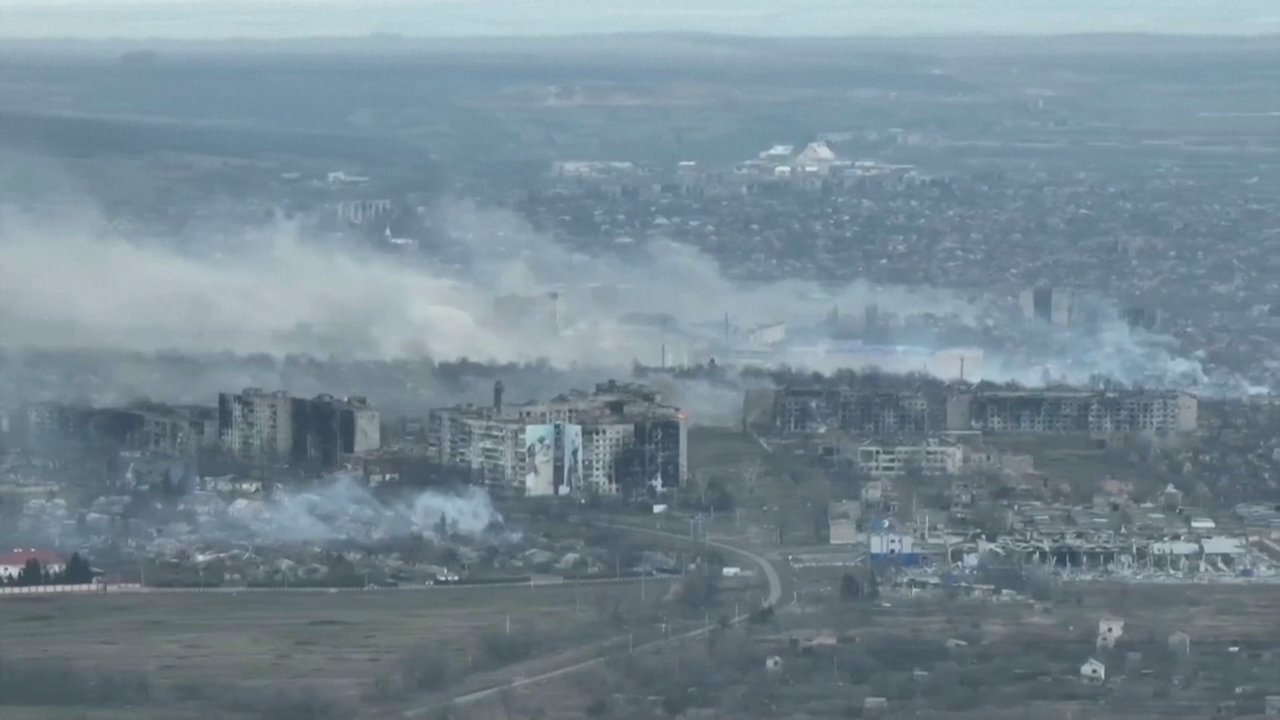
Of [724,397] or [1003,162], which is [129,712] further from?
[1003,162]

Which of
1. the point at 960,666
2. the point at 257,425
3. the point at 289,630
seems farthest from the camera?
the point at 257,425

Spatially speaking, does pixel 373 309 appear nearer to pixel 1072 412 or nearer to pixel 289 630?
pixel 1072 412

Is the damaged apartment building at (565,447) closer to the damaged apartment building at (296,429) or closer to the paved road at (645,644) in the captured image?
the damaged apartment building at (296,429)

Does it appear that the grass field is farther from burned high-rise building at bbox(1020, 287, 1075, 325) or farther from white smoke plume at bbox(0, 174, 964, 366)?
burned high-rise building at bbox(1020, 287, 1075, 325)

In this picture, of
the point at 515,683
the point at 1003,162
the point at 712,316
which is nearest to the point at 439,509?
the point at 515,683

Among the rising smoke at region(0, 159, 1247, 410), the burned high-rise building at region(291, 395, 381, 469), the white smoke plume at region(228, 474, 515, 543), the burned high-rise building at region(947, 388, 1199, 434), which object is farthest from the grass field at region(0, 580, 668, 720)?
the burned high-rise building at region(947, 388, 1199, 434)

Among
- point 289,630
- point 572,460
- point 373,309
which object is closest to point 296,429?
point 572,460
